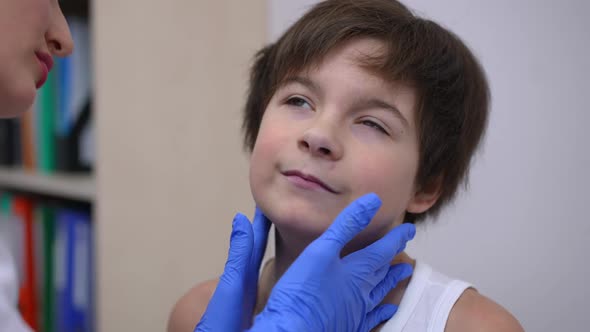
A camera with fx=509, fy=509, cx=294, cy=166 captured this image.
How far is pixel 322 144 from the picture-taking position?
2.17 ft

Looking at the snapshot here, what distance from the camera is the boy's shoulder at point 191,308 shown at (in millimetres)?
902

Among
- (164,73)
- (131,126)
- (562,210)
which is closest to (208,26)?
(164,73)

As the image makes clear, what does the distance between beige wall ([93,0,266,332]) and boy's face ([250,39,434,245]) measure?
43 centimetres

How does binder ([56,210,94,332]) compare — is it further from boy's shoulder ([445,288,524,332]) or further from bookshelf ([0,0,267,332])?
boy's shoulder ([445,288,524,332])

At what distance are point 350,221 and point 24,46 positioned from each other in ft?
1.51

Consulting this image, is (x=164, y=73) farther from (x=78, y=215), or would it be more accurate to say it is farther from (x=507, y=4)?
(x=507, y=4)

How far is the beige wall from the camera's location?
1.12m

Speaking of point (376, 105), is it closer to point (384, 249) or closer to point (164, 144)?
point (384, 249)

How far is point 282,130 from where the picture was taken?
728 millimetres

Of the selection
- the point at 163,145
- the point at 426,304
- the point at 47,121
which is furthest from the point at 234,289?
the point at 47,121

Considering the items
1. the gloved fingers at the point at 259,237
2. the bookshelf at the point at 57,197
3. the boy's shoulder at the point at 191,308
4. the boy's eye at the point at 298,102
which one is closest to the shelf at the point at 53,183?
the bookshelf at the point at 57,197

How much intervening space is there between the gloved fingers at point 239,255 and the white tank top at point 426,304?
0.22 m

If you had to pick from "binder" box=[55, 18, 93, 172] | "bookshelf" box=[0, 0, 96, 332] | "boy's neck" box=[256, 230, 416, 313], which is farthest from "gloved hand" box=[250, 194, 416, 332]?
"binder" box=[55, 18, 93, 172]

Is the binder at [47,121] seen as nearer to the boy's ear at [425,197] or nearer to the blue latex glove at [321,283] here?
the blue latex glove at [321,283]
